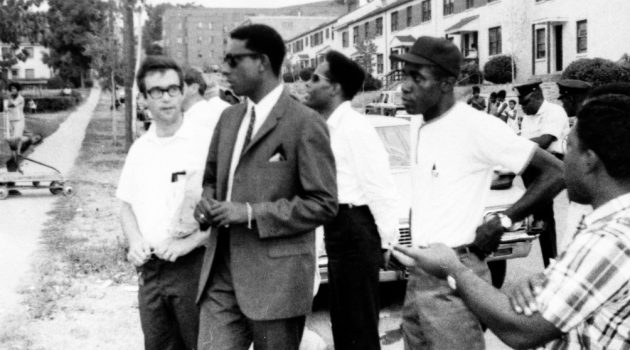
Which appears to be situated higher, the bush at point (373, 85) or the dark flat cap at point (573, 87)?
the bush at point (373, 85)

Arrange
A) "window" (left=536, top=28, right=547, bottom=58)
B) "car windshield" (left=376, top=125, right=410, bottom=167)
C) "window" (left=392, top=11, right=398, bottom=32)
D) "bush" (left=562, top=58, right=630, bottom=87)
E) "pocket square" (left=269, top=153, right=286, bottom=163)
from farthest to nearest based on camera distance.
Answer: "window" (left=392, top=11, right=398, bottom=32)
"window" (left=536, top=28, right=547, bottom=58)
"bush" (left=562, top=58, right=630, bottom=87)
"car windshield" (left=376, top=125, right=410, bottom=167)
"pocket square" (left=269, top=153, right=286, bottom=163)

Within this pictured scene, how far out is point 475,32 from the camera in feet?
161

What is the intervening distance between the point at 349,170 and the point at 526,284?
2733 millimetres

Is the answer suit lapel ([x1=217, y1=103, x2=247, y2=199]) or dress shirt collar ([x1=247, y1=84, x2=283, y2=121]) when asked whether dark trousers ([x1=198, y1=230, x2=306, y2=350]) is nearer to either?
suit lapel ([x1=217, y1=103, x2=247, y2=199])

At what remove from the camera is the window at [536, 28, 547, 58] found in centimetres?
4159

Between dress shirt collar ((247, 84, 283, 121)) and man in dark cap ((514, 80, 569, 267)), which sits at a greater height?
dress shirt collar ((247, 84, 283, 121))

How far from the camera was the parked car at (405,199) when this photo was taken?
6648 millimetres

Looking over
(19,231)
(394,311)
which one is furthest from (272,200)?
(19,231)

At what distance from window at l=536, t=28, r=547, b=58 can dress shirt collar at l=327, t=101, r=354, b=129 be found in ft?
126

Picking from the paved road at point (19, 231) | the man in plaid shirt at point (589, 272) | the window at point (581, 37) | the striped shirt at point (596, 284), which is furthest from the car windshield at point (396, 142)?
the window at point (581, 37)

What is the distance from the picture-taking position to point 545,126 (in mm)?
7402

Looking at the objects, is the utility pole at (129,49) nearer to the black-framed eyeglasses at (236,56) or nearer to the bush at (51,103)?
the black-framed eyeglasses at (236,56)

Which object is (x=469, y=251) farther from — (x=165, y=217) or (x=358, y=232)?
(x=165, y=217)

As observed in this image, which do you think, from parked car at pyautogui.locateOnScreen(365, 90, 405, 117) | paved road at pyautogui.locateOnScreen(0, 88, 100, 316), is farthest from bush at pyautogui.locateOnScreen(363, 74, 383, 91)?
paved road at pyautogui.locateOnScreen(0, 88, 100, 316)
